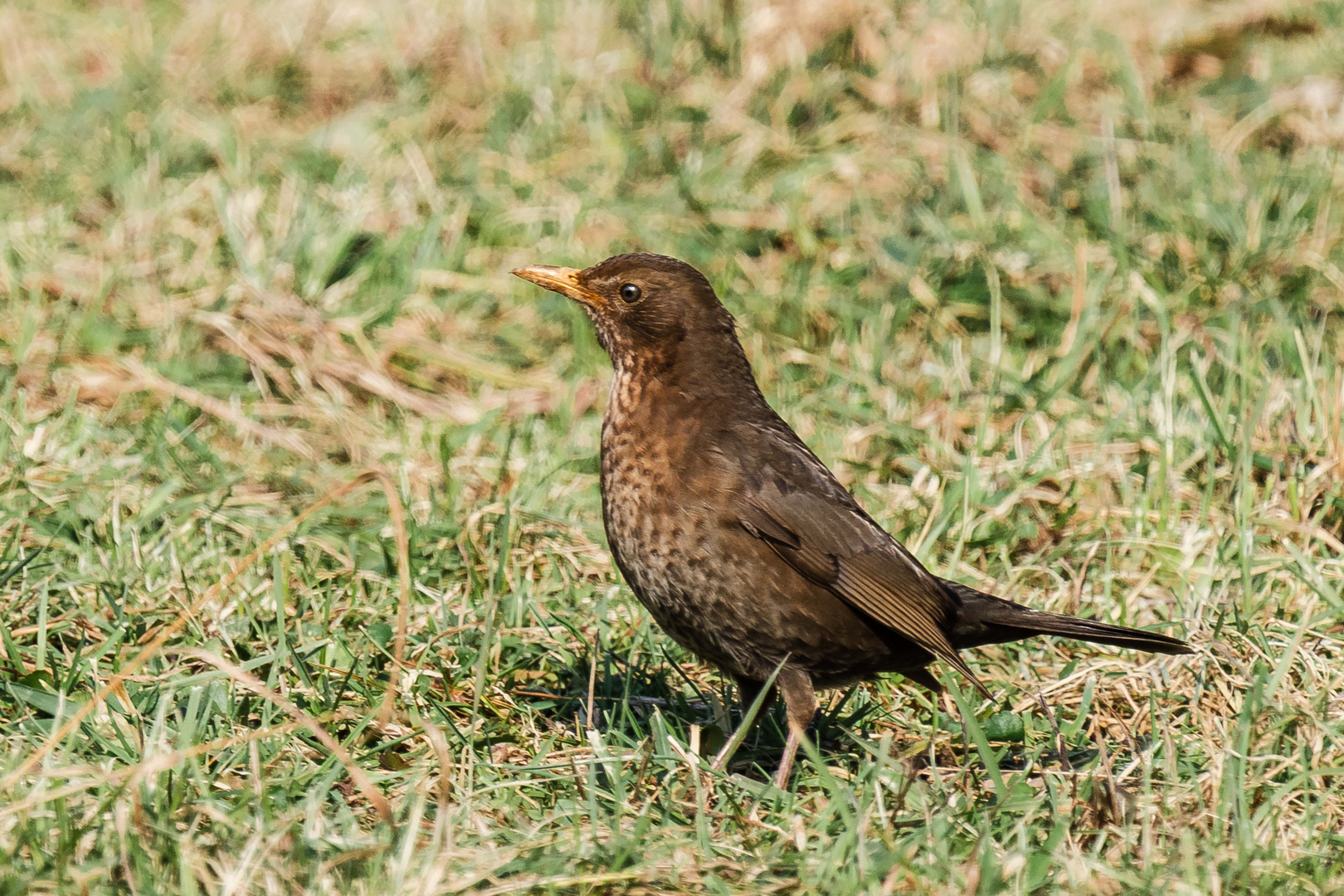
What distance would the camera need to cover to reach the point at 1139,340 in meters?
5.61

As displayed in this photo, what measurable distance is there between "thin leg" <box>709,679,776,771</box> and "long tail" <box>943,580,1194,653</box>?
0.51 meters

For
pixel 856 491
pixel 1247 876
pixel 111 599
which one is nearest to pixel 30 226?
pixel 111 599

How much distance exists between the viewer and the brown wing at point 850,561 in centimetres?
379

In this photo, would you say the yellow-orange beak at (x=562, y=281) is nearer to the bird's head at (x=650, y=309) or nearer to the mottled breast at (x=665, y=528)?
the bird's head at (x=650, y=309)

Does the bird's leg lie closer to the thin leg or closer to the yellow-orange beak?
the thin leg

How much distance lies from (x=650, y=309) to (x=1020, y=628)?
1267mm

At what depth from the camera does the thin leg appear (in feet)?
11.7

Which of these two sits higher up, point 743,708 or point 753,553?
point 753,553

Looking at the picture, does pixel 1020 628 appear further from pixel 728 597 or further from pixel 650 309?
pixel 650 309

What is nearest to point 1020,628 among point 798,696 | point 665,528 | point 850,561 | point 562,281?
point 850,561

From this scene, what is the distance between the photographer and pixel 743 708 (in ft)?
13.3

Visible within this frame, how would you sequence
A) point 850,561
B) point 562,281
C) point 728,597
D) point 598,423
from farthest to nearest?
1. point 598,423
2. point 562,281
3. point 850,561
4. point 728,597

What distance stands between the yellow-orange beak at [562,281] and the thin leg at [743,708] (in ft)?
3.62

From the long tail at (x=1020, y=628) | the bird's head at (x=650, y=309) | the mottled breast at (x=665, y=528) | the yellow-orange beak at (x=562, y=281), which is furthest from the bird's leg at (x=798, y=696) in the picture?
the yellow-orange beak at (x=562, y=281)
